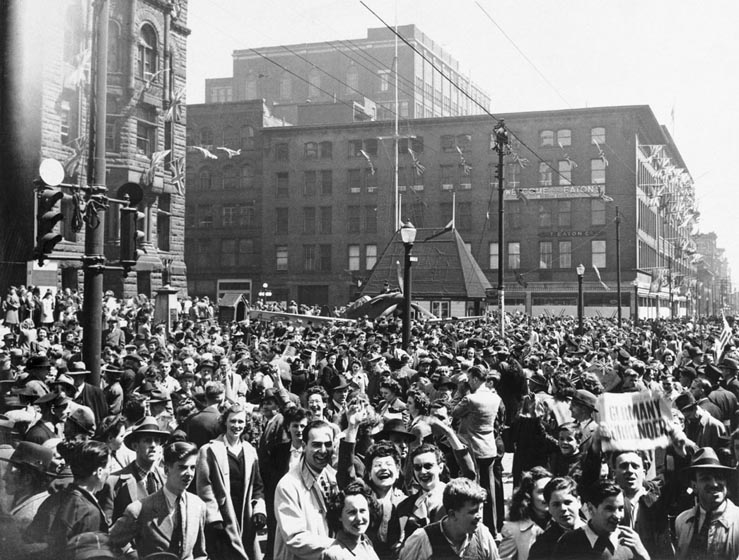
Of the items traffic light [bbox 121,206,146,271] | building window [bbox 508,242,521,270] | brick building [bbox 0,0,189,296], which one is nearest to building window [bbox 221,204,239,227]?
building window [bbox 508,242,521,270]

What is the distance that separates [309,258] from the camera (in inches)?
2586

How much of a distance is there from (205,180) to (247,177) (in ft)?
12.5

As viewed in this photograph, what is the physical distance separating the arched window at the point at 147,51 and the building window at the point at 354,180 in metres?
33.2

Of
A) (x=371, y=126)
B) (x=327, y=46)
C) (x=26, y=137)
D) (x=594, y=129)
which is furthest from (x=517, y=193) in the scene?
(x=26, y=137)

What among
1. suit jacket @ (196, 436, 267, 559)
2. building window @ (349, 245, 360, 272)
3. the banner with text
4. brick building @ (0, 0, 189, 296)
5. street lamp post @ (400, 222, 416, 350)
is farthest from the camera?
building window @ (349, 245, 360, 272)

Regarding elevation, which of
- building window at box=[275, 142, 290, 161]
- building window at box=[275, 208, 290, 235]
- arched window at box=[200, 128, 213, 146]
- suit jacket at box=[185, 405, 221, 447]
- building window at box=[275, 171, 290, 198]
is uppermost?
arched window at box=[200, 128, 213, 146]

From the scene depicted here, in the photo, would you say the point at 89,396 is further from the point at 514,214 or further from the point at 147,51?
the point at 514,214

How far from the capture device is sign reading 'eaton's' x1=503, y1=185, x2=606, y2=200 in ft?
193

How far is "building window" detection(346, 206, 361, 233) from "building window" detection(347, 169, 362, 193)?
1.56m

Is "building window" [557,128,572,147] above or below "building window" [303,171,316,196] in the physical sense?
above

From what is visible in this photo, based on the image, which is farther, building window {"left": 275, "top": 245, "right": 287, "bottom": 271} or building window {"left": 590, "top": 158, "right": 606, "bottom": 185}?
building window {"left": 275, "top": 245, "right": 287, "bottom": 271}

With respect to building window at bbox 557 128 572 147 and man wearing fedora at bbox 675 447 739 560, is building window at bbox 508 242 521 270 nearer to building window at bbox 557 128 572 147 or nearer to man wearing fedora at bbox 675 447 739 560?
building window at bbox 557 128 572 147

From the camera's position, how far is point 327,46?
69000 mm

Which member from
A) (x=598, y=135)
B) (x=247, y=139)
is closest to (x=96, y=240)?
(x=598, y=135)
